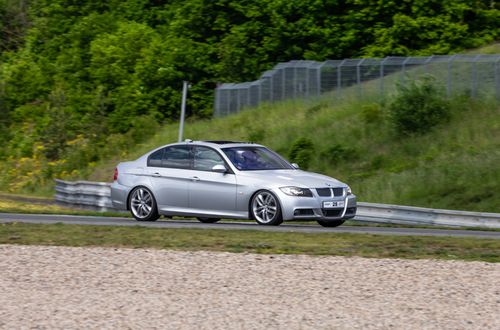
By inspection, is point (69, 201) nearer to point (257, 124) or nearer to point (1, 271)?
point (257, 124)

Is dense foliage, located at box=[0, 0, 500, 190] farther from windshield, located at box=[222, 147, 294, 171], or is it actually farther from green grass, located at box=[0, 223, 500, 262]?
green grass, located at box=[0, 223, 500, 262]

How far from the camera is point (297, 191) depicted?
17766mm

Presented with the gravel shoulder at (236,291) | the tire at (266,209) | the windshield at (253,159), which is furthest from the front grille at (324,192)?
the gravel shoulder at (236,291)

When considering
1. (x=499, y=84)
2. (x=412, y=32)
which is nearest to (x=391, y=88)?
(x=499, y=84)

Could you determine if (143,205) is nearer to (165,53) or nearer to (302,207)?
(302,207)

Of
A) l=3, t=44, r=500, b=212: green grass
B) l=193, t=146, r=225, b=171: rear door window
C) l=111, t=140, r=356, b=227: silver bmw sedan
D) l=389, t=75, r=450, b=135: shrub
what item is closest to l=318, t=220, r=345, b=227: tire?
l=111, t=140, r=356, b=227: silver bmw sedan

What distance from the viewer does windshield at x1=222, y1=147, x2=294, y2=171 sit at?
18.7m

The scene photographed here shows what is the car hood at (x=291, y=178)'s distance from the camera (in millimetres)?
17906

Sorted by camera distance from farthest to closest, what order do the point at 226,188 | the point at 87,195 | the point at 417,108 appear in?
the point at 417,108
the point at 87,195
the point at 226,188

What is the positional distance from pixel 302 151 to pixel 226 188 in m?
18.4

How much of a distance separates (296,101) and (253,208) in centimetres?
2606

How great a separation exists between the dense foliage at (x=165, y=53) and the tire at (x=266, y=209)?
29.8 meters

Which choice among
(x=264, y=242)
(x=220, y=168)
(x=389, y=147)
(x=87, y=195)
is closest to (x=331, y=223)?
(x=220, y=168)

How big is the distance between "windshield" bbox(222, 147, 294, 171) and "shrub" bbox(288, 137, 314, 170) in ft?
55.8
